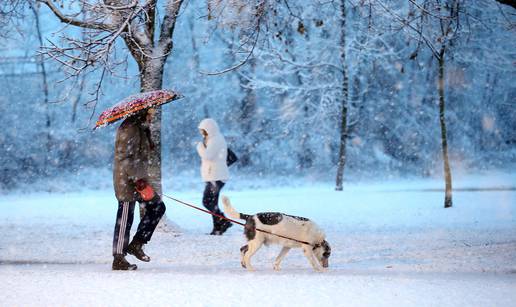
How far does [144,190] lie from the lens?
23.0 ft

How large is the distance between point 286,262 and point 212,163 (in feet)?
11.8

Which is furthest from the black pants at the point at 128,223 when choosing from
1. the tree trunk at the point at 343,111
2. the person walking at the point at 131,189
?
the tree trunk at the point at 343,111

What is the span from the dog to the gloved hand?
0.89 meters

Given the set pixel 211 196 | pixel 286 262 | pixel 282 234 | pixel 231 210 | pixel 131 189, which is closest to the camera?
pixel 282 234

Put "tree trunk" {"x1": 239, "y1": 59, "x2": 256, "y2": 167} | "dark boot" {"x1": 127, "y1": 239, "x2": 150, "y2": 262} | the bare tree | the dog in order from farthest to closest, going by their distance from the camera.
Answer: "tree trunk" {"x1": 239, "y1": 59, "x2": 256, "y2": 167}
the bare tree
"dark boot" {"x1": 127, "y1": 239, "x2": 150, "y2": 262}
the dog

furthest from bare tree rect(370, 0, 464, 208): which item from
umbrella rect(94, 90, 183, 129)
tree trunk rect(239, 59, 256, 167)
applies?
tree trunk rect(239, 59, 256, 167)

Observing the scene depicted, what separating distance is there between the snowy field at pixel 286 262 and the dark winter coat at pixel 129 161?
0.97 meters

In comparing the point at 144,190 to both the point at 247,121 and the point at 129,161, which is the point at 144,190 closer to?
the point at 129,161

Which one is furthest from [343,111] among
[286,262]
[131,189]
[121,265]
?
[121,265]

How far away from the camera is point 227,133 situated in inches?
1325

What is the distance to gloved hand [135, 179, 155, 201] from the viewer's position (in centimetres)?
702

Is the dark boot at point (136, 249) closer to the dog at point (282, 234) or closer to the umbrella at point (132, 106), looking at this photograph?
the dog at point (282, 234)

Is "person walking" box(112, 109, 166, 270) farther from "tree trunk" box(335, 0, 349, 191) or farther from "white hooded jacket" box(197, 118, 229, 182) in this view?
"tree trunk" box(335, 0, 349, 191)

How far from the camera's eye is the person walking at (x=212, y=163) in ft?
35.9
